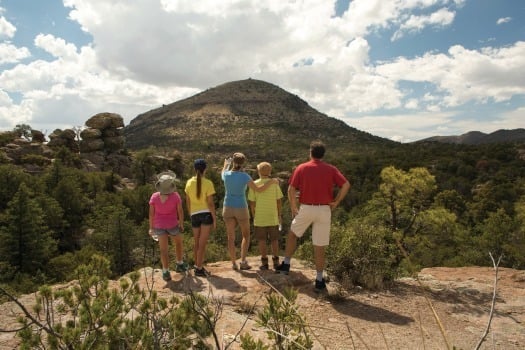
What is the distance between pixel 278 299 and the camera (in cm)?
217

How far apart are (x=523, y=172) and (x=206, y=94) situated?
367 ft

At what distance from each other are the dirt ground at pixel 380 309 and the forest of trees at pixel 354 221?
0.58 metres

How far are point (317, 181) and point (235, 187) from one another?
1414mm

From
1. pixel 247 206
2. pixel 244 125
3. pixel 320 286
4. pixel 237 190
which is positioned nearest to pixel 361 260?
pixel 320 286

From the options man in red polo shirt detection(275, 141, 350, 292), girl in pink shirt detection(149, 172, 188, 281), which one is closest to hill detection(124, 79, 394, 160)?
girl in pink shirt detection(149, 172, 188, 281)

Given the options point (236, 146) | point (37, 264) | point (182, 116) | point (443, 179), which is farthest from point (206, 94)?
point (37, 264)

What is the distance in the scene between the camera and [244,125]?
10550 cm

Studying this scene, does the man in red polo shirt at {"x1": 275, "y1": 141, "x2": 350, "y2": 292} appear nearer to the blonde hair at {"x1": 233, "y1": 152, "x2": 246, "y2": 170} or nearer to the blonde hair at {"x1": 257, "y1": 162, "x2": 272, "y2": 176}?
the blonde hair at {"x1": 257, "y1": 162, "x2": 272, "y2": 176}

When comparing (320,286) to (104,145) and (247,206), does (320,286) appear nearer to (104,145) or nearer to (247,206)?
(247,206)

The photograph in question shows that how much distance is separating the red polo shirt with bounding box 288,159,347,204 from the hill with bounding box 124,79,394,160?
6911 cm

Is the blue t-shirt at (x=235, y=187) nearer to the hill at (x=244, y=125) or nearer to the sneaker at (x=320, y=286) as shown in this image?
the sneaker at (x=320, y=286)

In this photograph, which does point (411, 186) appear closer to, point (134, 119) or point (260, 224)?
point (260, 224)

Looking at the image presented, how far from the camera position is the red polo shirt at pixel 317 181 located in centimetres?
519

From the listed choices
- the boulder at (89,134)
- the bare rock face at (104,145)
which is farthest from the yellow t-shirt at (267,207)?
the boulder at (89,134)
